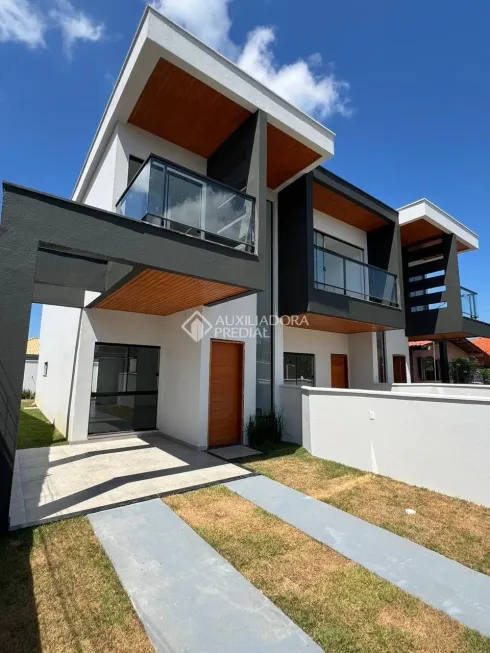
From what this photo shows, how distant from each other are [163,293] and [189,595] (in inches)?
199

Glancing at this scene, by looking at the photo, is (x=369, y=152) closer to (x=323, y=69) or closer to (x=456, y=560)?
(x=323, y=69)

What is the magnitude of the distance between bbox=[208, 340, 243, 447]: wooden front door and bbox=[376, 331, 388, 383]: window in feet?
21.6

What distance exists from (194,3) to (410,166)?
8710mm

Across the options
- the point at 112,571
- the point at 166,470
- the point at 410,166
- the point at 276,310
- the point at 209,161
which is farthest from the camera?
the point at 410,166

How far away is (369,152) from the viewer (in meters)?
10.5

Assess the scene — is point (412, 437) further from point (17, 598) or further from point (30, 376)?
point (30, 376)

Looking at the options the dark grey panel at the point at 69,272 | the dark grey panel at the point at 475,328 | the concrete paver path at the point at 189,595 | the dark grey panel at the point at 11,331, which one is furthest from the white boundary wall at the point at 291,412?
the dark grey panel at the point at 475,328

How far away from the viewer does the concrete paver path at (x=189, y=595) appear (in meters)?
2.33

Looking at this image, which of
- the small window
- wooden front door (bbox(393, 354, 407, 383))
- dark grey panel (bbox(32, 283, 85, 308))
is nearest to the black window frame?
wooden front door (bbox(393, 354, 407, 383))

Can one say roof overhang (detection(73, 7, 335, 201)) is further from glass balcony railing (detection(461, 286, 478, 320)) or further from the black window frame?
glass balcony railing (detection(461, 286, 478, 320))

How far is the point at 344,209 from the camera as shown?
1090 cm

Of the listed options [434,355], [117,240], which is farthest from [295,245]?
[434,355]

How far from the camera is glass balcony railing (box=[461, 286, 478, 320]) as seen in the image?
13312 mm

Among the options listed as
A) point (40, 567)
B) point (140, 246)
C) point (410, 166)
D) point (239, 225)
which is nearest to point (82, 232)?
point (140, 246)
